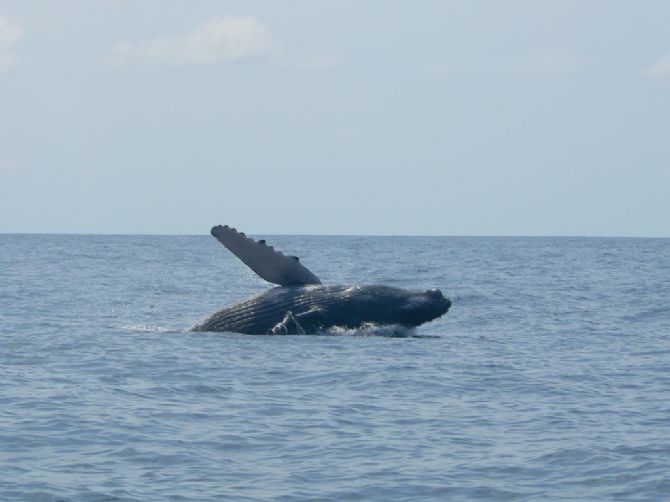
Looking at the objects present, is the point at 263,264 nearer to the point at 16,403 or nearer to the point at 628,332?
the point at 16,403

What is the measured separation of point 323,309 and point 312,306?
0.19 metres

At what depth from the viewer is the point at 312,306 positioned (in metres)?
20.0

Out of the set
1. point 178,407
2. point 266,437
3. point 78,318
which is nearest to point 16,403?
point 178,407

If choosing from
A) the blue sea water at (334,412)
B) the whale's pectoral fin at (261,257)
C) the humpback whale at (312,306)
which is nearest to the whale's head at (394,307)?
the humpback whale at (312,306)

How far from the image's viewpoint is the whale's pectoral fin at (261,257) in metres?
19.3


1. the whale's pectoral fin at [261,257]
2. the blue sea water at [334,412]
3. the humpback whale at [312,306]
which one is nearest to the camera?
the blue sea water at [334,412]

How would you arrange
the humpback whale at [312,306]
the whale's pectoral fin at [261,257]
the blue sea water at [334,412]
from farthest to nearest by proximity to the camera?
the humpback whale at [312,306], the whale's pectoral fin at [261,257], the blue sea water at [334,412]

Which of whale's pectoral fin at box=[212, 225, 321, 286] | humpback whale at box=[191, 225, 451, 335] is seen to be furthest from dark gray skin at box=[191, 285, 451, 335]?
whale's pectoral fin at box=[212, 225, 321, 286]

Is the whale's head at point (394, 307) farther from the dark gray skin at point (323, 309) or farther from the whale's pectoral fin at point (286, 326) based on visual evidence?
the whale's pectoral fin at point (286, 326)

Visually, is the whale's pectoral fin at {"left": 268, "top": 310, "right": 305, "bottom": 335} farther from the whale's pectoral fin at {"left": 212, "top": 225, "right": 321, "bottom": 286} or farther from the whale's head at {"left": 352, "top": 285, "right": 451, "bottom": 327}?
the whale's head at {"left": 352, "top": 285, "right": 451, "bottom": 327}

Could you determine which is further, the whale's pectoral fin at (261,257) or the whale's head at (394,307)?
the whale's head at (394,307)

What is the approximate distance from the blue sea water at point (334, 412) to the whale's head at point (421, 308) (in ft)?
1.20

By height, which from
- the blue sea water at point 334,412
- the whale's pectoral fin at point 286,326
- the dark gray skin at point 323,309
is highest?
the dark gray skin at point 323,309

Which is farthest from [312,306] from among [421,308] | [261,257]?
[421,308]
